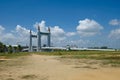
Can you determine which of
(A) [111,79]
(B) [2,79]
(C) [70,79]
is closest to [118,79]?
(A) [111,79]

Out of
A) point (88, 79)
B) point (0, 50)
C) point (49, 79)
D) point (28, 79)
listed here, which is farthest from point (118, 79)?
point (0, 50)

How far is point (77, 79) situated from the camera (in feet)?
70.7

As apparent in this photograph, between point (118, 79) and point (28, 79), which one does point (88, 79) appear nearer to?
point (118, 79)

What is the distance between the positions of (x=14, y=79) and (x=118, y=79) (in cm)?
954

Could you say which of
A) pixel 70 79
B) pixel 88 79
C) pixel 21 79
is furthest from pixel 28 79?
pixel 88 79

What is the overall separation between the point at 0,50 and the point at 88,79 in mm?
145735

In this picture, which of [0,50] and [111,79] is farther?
[0,50]

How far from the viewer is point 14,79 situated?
72.5 ft

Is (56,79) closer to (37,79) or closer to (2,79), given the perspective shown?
(37,79)

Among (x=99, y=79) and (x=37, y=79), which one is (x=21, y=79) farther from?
(x=99, y=79)

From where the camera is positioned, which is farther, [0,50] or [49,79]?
[0,50]

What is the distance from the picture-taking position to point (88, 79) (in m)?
21.4

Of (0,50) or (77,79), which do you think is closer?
(77,79)

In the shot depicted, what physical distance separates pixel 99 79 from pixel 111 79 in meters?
1.07
